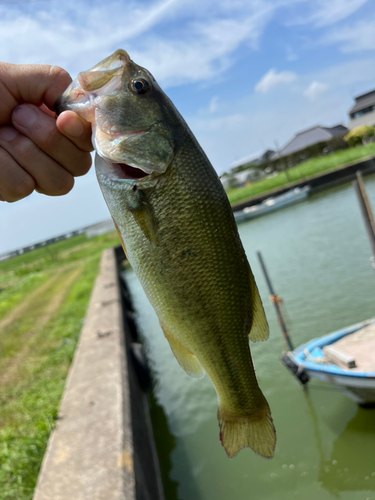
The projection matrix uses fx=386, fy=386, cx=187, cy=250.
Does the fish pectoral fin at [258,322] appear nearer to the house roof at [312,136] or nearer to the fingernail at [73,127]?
the fingernail at [73,127]

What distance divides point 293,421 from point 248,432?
4.76 metres

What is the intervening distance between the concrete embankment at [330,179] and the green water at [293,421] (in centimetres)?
2068

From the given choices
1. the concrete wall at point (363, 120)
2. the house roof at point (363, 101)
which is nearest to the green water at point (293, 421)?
the concrete wall at point (363, 120)

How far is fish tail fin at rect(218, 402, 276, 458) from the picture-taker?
60.9 inches

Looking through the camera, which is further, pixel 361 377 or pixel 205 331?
pixel 361 377

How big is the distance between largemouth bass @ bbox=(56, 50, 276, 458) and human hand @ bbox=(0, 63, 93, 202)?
95mm

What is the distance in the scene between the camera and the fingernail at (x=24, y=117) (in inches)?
61.3

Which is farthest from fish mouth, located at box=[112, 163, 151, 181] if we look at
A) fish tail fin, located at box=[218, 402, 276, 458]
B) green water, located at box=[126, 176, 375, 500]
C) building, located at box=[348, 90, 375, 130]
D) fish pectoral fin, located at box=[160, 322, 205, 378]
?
building, located at box=[348, 90, 375, 130]

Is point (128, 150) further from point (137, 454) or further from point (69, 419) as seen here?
point (69, 419)

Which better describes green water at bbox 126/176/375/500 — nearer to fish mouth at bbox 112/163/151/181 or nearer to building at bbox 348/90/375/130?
fish mouth at bbox 112/163/151/181

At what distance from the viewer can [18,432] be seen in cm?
500

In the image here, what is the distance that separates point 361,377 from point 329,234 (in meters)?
12.1

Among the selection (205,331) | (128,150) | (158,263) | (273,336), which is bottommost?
(273,336)

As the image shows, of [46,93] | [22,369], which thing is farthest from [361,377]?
[22,369]
